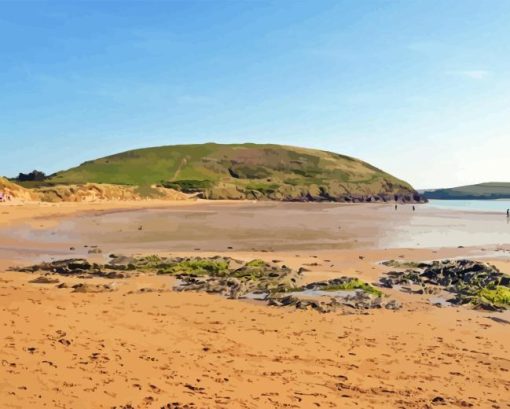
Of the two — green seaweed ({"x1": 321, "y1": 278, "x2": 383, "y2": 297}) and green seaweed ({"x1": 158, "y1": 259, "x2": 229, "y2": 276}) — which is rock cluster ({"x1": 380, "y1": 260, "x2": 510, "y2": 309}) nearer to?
green seaweed ({"x1": 321, "y1": 278, "x2": 383, "y2": 297})

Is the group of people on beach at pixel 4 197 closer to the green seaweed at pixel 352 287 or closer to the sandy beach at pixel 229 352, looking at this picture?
the sandy beach at pixel 229 352

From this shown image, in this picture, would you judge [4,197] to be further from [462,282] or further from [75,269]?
[462,282]

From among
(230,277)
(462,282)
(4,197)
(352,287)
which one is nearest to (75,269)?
(230,277)

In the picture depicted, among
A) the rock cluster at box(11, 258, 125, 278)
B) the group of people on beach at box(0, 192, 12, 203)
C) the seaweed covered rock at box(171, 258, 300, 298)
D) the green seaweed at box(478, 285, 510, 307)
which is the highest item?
the group of people on beach at box(0, 192, 12, 203)

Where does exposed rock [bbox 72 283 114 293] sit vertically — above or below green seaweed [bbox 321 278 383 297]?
above

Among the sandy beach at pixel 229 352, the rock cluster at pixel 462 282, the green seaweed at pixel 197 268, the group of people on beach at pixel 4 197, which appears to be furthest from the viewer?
the group of people on beach at pixel 4 197

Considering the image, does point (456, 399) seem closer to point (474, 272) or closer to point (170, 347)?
point (170, 347)

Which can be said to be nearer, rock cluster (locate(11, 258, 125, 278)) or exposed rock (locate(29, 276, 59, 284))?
exposed rock (locate(29, 276, 59, 284))

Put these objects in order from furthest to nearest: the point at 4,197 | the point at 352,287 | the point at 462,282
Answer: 1. the point at 4,197
2. the point at 462,282
3. the point at 352,287

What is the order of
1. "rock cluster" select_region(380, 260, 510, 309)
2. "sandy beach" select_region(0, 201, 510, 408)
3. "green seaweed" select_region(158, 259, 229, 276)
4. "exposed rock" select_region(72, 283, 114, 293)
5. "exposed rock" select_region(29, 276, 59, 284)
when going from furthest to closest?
1. "green seaweed" select_region(158, 259, 229, 276)
2. "exposed rock" select_region(29, 276, 59, 284)
3. "exposed rock" select_region(72, 283, 114, 293)
4. "rock cluster" select_region(380, 260, 510, 309)
5. "sandy beach" select_region(0, 201, 510, 408)

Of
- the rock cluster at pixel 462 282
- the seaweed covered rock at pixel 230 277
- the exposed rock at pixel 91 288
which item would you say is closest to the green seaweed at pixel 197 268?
the seaweed covered rock at pixel 230 277

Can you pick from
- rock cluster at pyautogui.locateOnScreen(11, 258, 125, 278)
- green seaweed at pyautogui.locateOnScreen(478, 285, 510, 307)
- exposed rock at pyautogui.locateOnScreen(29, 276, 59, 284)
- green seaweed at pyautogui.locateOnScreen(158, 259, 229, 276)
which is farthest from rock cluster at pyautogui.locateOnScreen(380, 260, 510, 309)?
exposed rock at pyautogui.locateOnScreen(29, 276, 59, 284)

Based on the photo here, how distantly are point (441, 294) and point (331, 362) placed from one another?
28.2 feet

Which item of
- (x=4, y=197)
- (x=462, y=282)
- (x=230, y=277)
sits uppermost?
(x=4, y=197)
